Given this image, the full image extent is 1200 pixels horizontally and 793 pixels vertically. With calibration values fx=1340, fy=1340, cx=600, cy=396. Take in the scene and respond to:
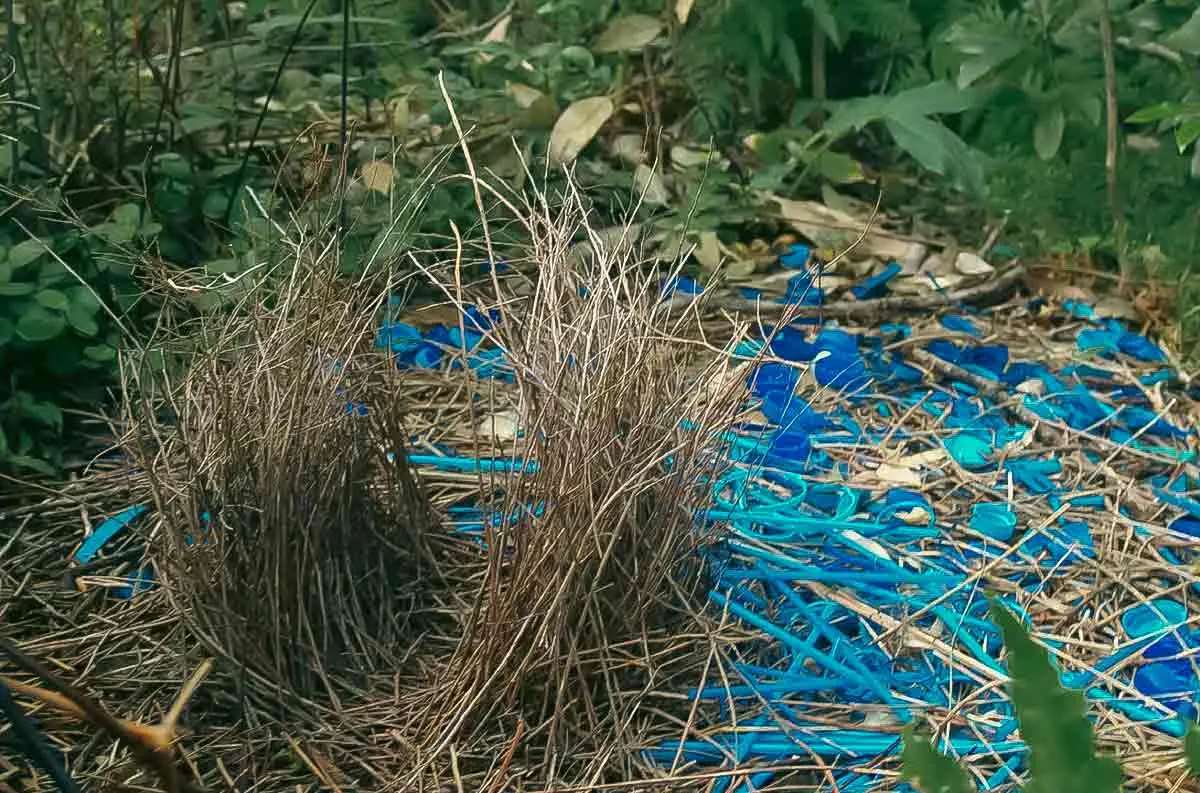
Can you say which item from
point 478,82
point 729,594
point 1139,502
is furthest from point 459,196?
point 1139,502

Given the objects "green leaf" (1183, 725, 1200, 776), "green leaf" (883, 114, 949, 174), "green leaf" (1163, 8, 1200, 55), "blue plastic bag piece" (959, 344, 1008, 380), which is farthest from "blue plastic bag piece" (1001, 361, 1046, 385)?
"green leaf" (1183, 725, 1200, 776)

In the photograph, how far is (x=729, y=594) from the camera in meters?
1.87

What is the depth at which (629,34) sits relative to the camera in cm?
336

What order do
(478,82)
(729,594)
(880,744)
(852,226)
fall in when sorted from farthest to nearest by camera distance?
1. (478,82)
2. (852,226)
3. (729,594)
4. (880,744)

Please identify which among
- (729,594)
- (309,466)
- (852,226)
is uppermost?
(309,466)

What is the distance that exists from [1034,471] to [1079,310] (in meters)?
0.74

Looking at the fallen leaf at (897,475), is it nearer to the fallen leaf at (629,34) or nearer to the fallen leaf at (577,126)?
the fallen leaf at (577,126)

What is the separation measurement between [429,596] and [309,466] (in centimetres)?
30

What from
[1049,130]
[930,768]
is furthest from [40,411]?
[1049,130]

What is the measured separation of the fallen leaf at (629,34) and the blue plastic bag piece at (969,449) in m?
1.41

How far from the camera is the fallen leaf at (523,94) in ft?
10.7

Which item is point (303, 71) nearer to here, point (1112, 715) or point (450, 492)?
point (450, 492)

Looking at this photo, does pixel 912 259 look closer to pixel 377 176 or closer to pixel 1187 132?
pixel 1187 132

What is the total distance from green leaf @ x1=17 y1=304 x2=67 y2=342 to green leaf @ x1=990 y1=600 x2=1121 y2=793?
1.83m
